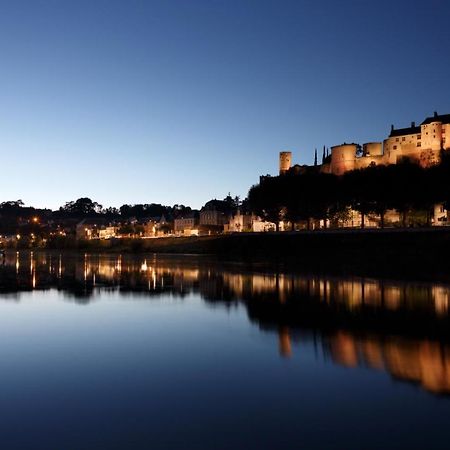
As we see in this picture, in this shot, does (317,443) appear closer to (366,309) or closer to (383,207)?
(366,309)

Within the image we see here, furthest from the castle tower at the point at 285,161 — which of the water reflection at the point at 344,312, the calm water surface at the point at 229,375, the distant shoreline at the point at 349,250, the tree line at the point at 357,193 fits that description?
the calm water surface at the point at 229,375

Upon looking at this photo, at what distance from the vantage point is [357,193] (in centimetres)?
7044

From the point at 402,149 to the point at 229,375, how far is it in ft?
276

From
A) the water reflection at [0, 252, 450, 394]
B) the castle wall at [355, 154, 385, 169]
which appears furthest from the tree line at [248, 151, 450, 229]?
the water reflection at [0, 252, 450, 394]

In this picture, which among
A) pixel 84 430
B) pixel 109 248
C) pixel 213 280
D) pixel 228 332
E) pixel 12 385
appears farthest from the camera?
pixel 109 248

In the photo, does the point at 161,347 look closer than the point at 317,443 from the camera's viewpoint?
No

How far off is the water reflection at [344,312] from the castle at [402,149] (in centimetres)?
5725

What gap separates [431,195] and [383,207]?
598 centimetres

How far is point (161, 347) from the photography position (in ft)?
50.8

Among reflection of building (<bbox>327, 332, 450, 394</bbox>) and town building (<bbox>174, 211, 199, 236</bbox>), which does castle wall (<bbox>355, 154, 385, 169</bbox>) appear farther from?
reflection of building (<bbox>327, 332, 450, 394</bbox>)

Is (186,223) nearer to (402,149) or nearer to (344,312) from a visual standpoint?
(402,149)

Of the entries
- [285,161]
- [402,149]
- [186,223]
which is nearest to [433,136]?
[402,149]

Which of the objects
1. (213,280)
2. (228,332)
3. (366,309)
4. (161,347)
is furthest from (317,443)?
(213,280)

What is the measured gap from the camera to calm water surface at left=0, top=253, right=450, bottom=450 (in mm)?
8414
